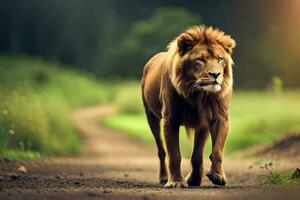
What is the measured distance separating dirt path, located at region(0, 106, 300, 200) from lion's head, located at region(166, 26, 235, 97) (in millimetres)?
1106

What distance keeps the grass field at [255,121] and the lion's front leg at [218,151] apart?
30.9 ft

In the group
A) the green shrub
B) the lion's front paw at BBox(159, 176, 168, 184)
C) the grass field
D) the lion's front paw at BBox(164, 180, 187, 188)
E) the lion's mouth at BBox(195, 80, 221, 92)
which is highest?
the green shrub

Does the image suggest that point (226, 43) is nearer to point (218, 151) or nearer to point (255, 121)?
point (218, 151)

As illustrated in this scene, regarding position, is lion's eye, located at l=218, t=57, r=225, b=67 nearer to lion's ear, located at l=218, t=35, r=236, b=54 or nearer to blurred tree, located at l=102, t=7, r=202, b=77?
lion's ear, located at l=218, t=35, r=236, b=54

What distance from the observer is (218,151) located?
10219mm

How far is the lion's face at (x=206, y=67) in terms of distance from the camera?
973 centimetres

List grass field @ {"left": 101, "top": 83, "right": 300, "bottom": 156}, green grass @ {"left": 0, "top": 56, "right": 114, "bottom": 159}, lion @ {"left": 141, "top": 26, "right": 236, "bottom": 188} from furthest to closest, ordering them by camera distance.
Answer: grass field @ {"left": 101, "top": 83, "right": 300, "bottom": 156}, green grass @ {"left": 0, "top": 56, "right": 114, "bottom": 159}, lion @ {"left": 141, "top": 26, "right": 236, "bottom": 188}

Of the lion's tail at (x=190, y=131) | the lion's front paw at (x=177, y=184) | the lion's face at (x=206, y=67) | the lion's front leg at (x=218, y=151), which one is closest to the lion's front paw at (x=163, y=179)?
the lion's tail at (x=190, y=131)

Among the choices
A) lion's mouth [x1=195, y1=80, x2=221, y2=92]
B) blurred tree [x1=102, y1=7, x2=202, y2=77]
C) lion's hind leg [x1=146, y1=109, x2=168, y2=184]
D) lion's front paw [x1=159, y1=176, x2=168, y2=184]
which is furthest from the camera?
blurred tree [x1=102, y1=7, x2=202, y2=77]

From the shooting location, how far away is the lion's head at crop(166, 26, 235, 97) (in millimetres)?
9789

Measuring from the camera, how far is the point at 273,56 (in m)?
26.4

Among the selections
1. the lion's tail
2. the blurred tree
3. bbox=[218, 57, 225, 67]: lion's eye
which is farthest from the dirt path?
the blurred tree

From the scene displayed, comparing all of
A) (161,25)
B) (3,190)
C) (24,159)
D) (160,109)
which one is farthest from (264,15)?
(3,190)

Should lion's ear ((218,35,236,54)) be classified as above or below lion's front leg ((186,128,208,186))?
above
